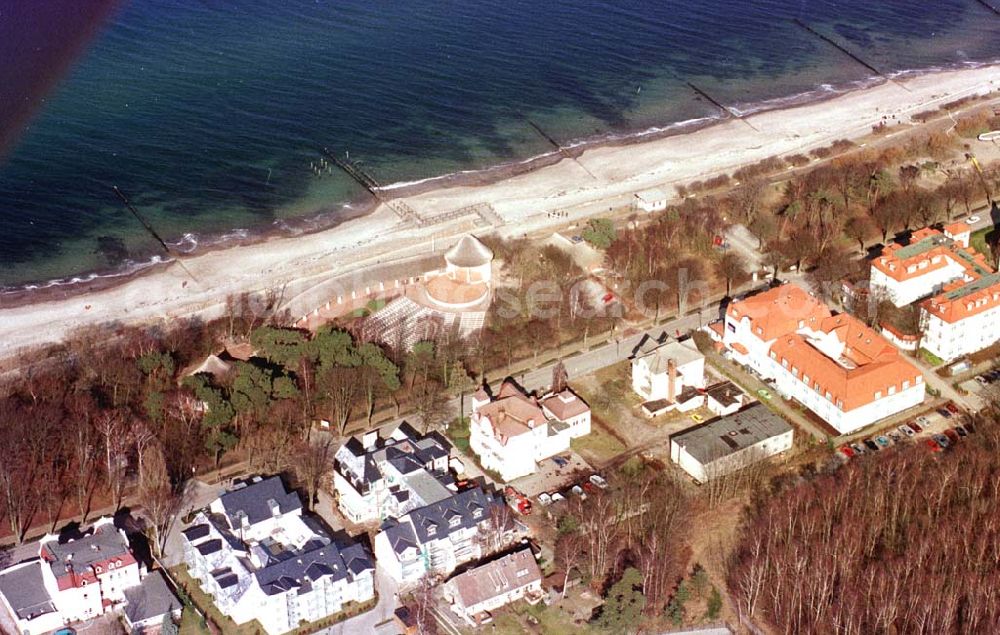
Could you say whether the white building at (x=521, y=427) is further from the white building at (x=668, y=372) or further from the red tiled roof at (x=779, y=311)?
the red tiled roof at (x=779, y=311)

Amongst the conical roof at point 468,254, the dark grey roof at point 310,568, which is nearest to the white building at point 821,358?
the conical roof at point 468,254

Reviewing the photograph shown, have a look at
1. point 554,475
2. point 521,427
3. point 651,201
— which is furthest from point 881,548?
point 651,201

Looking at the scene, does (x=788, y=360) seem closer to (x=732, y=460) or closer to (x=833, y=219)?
(x=732, y=460)

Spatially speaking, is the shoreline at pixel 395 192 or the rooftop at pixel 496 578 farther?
the shoreline at pixel 395 192

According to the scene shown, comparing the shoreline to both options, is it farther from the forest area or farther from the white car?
the forest area

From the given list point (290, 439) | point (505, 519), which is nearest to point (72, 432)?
point (290, 439)

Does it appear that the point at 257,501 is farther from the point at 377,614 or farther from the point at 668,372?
the point at 668,372

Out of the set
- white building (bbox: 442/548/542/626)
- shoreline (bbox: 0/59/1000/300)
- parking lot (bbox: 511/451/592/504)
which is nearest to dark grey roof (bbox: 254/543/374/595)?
white building (bbox: 442/548/542/626)
